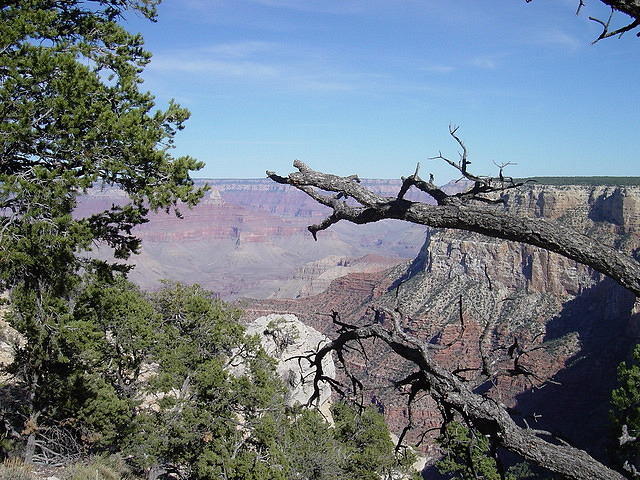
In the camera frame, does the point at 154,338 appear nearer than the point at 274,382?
Yes

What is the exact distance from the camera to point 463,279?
286 ft

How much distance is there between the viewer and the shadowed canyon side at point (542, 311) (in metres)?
56.3

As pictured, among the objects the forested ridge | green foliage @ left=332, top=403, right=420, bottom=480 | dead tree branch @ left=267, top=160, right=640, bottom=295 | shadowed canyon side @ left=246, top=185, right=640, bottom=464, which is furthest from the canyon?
dead tree branch @ left=267, top=160, right=640, bottom=295

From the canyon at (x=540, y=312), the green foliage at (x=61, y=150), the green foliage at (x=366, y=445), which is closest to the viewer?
the green foliage at (x=61, y=150)

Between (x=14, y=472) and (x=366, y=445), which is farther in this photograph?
(x=366, y=445)

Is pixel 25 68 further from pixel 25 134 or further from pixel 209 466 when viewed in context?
pixel 209 466

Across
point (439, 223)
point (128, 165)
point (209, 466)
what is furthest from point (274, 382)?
point (439, 223)

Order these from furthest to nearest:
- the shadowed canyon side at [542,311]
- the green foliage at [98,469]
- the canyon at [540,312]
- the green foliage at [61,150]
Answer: the shadowed canyon side at [542,311], the canyon at [540,312], the green foliage at [98,469], the green foliage at [61,150]

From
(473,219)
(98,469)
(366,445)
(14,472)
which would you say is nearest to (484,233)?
(473,219)

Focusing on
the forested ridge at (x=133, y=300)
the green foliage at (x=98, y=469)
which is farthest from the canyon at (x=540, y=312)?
the green foliage at (x=98, y=469)

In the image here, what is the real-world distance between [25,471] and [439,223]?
8.81 meters

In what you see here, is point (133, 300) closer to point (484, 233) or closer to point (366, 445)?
point (484, 233)

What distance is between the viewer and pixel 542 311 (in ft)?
252

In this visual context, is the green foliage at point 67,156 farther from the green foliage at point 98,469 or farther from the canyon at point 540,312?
the canyon at point 540,312
